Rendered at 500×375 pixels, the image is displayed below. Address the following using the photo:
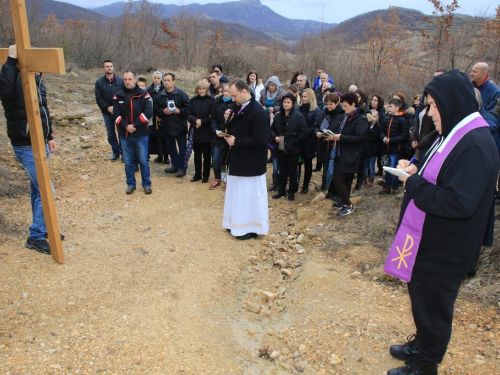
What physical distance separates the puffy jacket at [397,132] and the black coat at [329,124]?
1.16m

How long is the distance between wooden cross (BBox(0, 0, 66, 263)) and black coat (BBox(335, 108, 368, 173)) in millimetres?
4020

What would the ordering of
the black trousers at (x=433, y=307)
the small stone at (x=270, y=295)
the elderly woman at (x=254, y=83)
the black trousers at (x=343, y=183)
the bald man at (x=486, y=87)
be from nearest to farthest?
the black trousers at (x=433, y=307)
the small stone at (x=270, y=295)
the bald man at (x=486, y=87)
the black trousers at (x=343, y=183)
the elderly woman at (x=254, y=83)

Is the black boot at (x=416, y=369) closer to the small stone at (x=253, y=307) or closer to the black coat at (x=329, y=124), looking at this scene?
the small stone at (x=253, y=307)

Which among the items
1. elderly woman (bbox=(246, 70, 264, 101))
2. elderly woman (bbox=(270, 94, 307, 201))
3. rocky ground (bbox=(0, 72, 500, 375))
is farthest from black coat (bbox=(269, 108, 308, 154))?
elderly woman (bbox=(246, 70, 264, 101))

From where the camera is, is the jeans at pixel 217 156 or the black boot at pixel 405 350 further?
the jeans at pixel 217 156

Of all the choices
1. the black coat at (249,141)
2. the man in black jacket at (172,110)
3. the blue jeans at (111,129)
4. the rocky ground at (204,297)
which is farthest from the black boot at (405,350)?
the blue jeans at (111,129)

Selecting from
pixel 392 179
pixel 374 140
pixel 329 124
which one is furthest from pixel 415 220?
pixel 374 140

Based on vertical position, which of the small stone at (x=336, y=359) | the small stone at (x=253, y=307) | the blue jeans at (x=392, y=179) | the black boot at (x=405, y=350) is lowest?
the small stone at (x=253, y=307)

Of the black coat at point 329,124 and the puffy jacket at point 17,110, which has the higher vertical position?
the puffy jacket at point 17,110

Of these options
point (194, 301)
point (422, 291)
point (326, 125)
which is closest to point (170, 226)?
point (194, 301)

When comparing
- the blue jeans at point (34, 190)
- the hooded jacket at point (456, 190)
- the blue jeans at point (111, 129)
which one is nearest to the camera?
the hooded jacket at point (456, 190)

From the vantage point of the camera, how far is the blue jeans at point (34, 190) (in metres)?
4.30

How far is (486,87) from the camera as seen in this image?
5.44 m

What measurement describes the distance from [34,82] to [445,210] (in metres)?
3.76
